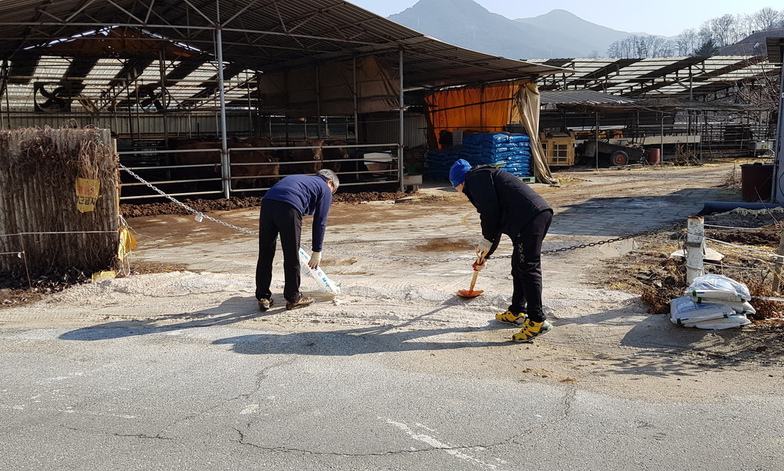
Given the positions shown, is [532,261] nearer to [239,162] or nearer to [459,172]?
[459,172]

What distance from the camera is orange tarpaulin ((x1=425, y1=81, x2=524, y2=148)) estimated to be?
899 inches

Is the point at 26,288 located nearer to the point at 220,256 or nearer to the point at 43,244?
the point at 43,244

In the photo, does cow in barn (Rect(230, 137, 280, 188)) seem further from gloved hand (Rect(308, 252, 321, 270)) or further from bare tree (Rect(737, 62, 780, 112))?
bare tree (Rect(737, 62, 780, 112))

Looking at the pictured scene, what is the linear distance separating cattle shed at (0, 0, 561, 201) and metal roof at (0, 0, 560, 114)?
5 cm

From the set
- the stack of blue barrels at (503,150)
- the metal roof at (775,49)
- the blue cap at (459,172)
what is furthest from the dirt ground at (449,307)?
the stack of blue barrels at (503,150)

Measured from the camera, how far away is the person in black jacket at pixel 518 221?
583 cm

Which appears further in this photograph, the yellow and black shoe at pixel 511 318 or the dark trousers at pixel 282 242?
the dark trousers at pixel 282 242

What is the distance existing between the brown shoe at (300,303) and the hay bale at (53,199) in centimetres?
266

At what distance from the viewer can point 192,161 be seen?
62.7ft

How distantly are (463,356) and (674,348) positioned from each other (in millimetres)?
1704

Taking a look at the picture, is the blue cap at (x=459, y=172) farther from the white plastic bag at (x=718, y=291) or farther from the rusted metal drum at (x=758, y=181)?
the rusted metal drum at (x=758, y=181)

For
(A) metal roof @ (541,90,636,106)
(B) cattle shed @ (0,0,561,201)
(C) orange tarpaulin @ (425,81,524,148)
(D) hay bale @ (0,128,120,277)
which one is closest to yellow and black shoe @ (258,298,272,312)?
(D) hay bale @ (0,128,120,277)

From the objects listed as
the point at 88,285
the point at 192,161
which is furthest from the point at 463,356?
the point at 192,161

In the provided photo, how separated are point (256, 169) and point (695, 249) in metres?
13.7
